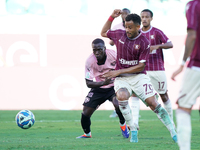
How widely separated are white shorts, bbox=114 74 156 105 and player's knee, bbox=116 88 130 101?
7cm

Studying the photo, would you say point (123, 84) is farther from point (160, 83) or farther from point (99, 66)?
point (160, 83)

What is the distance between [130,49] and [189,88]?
7.88 feet

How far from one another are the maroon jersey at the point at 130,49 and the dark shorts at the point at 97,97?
1.16 meters

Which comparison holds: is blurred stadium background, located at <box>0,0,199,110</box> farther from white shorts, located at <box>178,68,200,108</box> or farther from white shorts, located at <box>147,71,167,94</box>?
white shorts, located at <box>178,68,200,108</box>

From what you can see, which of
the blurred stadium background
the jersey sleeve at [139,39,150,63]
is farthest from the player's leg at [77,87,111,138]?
the blurred stadium background

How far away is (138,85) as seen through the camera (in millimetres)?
6332

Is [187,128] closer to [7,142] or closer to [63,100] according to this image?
[7,142]

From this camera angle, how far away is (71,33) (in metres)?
17.9

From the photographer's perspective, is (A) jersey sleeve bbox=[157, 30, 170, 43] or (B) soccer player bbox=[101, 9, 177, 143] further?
(A) jersey sleeve bbox=[157, 30, 170, 43]

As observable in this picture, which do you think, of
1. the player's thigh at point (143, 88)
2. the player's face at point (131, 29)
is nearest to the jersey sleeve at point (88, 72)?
the player's thigh at point (143, 88)

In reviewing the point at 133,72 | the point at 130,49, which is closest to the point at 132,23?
the point at 130,49

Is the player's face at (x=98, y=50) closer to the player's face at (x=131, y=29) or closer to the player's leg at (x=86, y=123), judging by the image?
the player's face at (x=131, y=29)

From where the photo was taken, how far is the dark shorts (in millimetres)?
7398

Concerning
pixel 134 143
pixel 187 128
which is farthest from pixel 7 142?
pixel 187 128
